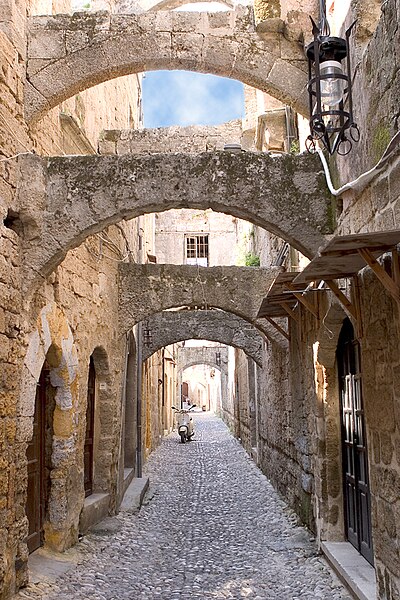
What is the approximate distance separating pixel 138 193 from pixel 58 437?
8.66ft

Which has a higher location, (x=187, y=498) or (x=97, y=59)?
(x=97, y=59)

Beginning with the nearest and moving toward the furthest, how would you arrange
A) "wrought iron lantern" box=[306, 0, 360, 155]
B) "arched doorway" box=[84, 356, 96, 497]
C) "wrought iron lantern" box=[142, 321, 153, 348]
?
"wrought iron lantern" box=[306, 0, 360, 155]
"arched doorway" box=[84, 356, 96, 497]
"wrought iron lantern" box=[142, 321, 153, 348]

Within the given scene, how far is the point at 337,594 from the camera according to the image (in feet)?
14.8

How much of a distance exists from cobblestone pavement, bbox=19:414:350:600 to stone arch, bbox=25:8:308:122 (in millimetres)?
3859

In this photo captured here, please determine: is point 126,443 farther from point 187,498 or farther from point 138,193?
point 138,193

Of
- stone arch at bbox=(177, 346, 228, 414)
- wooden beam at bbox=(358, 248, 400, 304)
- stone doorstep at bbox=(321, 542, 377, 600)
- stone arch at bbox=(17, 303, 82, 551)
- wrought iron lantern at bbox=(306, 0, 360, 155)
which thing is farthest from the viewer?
stone arch at bbox=(177, 346, 228, 414)

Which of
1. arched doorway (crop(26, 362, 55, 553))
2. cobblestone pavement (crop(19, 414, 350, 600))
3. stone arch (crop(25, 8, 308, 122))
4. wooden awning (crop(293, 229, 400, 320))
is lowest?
cobblestone pavement (crop(19, 414, 350, 600))

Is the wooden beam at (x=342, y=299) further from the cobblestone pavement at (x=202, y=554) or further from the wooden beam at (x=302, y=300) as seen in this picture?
→ the cobblestone pavement at (x=202, y=554)

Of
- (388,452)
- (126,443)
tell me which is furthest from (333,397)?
(126,443)

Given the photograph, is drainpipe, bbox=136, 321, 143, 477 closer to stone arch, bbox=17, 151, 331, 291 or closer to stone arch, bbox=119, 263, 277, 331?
stone arch, bbox=119, 263, 277, 331

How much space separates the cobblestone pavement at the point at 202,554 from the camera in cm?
477

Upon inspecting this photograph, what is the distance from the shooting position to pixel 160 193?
4.66 meters

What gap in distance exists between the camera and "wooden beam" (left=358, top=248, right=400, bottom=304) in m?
2.96

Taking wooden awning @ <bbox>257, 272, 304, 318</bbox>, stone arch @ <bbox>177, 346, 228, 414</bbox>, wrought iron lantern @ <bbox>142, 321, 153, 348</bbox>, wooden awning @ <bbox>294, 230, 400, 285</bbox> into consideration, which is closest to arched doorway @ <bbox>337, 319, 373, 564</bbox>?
wooden awning @ <bbox>257, 272, 304, 318</bbox>
